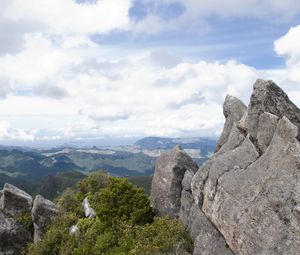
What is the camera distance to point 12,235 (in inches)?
2751

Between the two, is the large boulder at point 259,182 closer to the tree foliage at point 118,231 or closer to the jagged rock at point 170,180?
the tree foliage at point 118,231

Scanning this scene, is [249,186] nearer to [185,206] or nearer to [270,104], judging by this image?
[270,104]

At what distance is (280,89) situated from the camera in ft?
145

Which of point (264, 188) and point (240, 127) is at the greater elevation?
point (240, 127)

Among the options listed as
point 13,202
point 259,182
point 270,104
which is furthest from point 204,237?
point 13,202

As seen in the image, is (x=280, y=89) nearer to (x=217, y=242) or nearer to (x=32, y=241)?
(x=217, y=242)

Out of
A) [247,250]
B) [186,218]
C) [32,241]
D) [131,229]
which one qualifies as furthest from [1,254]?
[247,250]

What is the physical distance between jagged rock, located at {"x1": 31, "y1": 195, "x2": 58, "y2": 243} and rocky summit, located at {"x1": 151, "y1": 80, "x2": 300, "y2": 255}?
2154cm

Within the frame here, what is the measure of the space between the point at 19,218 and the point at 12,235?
3.40 metres

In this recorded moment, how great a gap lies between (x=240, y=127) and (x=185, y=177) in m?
11.4

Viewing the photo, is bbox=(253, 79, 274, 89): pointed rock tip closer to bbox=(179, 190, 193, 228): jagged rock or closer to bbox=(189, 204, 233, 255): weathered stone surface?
bbox=(189, 204, 233, 255): weathered stone surface

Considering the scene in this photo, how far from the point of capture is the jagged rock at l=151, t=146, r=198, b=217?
56.9 m

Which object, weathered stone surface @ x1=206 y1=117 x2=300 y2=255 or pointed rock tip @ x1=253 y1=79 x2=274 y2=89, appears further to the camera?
pointed rock tip @ x1=253 y1=79 x2=274 y2=89

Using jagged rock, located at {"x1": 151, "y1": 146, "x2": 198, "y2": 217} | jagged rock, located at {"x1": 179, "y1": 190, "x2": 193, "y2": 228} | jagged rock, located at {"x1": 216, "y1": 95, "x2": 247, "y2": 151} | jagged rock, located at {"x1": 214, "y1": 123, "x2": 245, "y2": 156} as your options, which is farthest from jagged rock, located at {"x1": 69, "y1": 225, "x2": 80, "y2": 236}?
jagged rock, located at {"x1": 214, "y1": 123, "x2": 245, "y2": 156}
